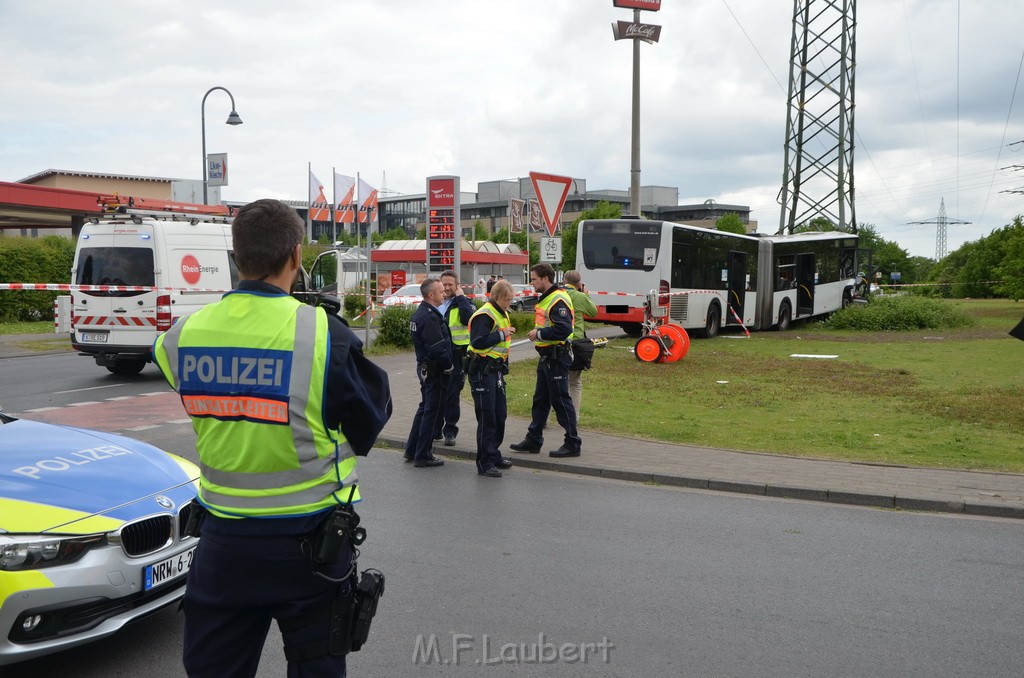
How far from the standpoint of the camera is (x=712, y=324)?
1021 inches

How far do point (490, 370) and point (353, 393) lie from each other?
5811mm

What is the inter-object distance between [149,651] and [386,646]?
115 centimetres

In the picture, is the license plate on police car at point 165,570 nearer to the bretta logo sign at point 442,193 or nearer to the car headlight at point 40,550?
the car headlight at point 40,550

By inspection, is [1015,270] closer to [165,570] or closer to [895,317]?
[895,317]

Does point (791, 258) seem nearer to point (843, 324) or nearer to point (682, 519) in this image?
point (843, 324)

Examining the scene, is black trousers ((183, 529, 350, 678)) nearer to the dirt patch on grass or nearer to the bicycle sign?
the bicycle sign

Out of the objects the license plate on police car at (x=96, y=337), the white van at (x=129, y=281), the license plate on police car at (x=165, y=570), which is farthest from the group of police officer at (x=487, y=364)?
the license plate on police car at (x=96, y=337)

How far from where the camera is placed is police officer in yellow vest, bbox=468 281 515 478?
333 inches

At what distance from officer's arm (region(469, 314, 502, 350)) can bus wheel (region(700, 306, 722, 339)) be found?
708 inches

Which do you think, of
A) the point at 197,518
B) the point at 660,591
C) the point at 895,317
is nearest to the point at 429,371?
the point at 660,591

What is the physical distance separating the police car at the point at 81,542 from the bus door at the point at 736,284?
23457mm

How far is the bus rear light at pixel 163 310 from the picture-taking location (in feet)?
50.4

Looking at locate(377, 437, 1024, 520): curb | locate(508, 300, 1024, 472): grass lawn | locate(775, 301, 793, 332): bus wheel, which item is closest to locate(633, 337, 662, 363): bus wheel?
locate(508, 300, 1024, 472): grass lawn

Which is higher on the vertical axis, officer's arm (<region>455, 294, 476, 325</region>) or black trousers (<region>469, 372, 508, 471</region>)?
officer's arm (<region>455, 294, 476, 325</region>)
